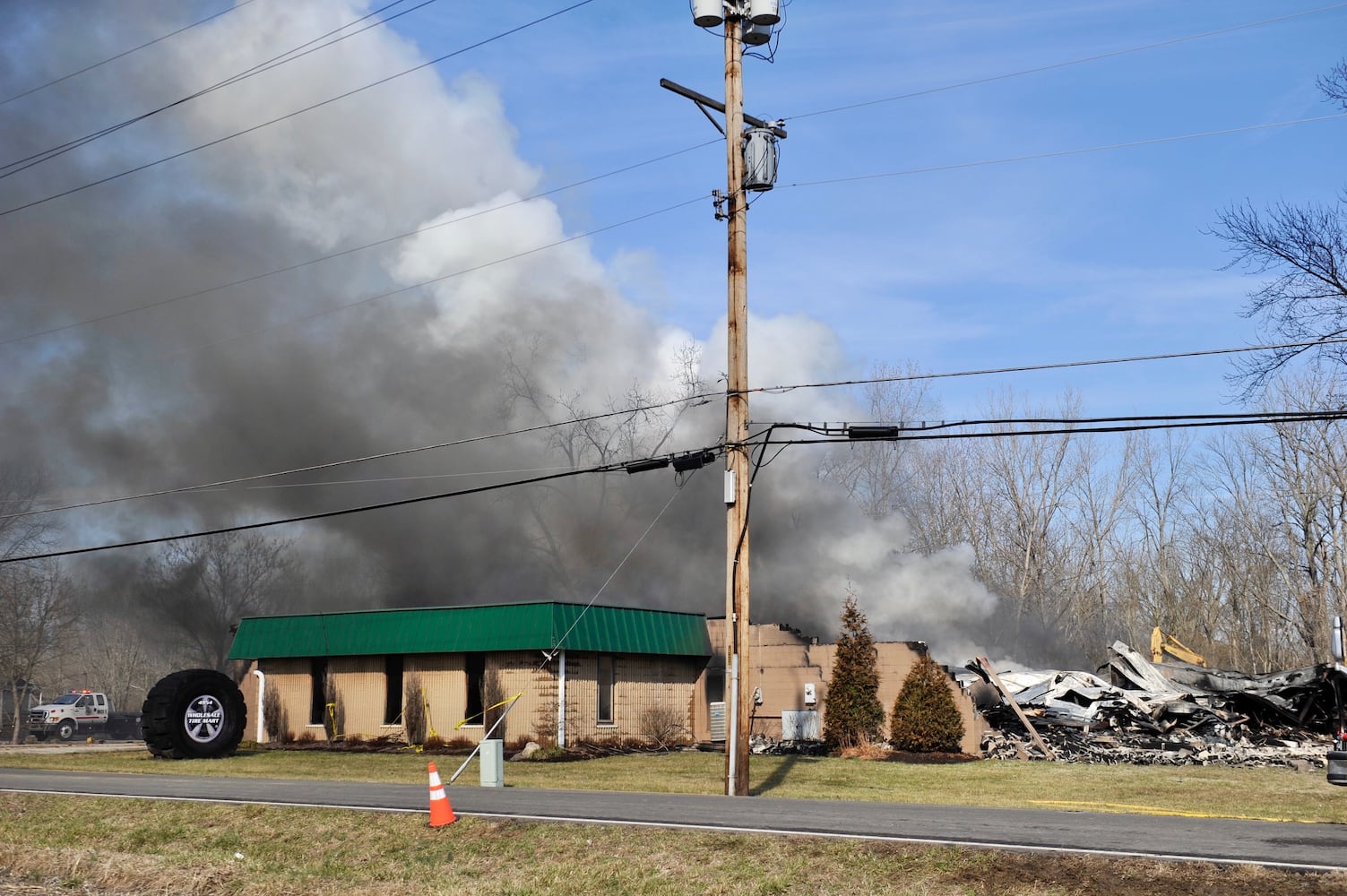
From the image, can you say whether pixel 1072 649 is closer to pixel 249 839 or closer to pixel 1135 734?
pixel 1135 734

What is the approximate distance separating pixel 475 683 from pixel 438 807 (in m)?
17.0

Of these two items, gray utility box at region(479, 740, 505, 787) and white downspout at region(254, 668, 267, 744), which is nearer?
gray utility box at region(479, 740, 505, 787)

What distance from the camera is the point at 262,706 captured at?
33.3 m

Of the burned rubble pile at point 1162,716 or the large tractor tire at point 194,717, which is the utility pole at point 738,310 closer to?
the burned rubble pile at point 1162,716

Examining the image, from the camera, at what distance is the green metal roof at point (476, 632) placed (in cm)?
2844

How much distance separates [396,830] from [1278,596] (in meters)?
49.5

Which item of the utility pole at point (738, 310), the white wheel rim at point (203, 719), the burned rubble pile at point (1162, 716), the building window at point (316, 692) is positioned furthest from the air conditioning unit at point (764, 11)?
the building window at point (316, 692)

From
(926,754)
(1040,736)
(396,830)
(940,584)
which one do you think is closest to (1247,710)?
(1040,736)

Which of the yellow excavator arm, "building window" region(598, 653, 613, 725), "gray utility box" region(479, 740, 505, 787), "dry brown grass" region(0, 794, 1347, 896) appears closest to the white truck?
"building window" region(598, 653, 613, 725)

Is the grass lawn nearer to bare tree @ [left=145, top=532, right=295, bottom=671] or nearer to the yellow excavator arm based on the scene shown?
the yellow excavator arm

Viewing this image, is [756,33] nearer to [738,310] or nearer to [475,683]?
[738,310]

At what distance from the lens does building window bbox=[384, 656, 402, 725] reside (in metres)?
30.9

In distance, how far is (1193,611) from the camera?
56.4 meters

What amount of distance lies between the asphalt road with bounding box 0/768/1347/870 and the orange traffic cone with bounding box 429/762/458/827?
0.59 meters
